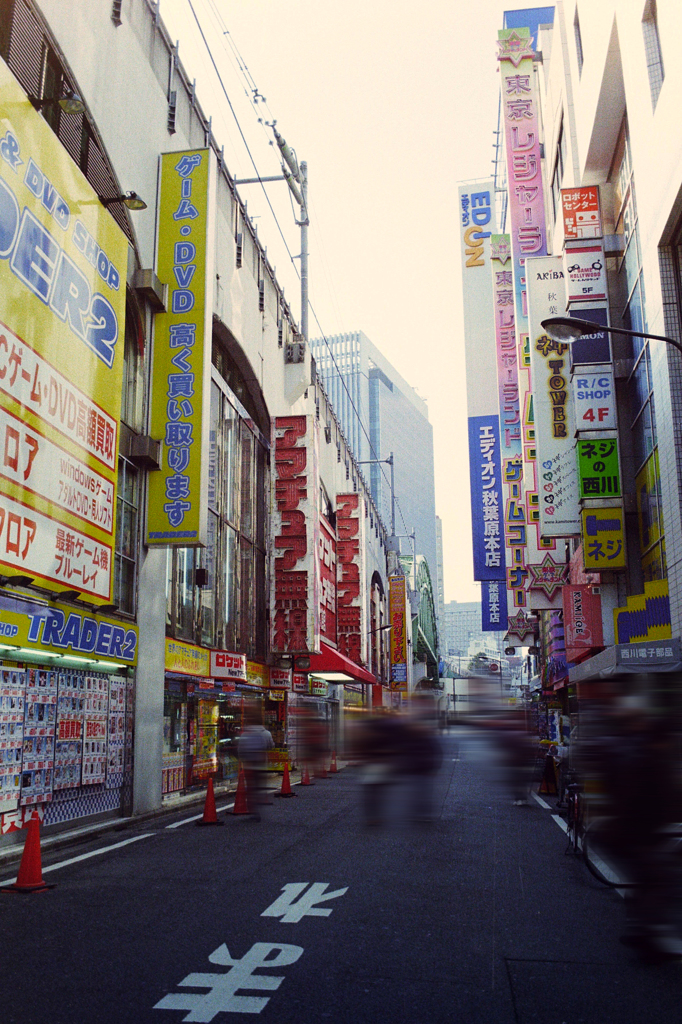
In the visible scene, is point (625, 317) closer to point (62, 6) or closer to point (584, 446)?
point (584, 446)

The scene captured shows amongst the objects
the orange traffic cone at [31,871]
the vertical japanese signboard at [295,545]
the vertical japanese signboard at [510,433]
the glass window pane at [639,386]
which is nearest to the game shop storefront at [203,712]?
the vertical japanese signboard at [295,545]

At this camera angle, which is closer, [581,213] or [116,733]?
[116,733]

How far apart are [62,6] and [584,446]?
14065mm

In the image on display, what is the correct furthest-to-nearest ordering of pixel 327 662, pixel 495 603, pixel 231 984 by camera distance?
pixel 495 603 → pixel 327 662 → pixel 231 984

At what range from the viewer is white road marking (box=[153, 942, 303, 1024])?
17.6 feet

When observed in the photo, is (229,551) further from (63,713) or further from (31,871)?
(31,871)

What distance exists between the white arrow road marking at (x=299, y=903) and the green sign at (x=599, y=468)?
13343mm

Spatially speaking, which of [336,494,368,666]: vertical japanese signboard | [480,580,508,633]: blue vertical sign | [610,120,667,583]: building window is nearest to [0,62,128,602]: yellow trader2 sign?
[610,120,667,583]: building window

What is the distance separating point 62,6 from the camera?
14.6 m

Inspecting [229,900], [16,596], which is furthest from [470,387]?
[229,900]

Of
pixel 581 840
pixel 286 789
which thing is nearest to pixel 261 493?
pixel 286 789

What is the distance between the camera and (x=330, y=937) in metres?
7.16

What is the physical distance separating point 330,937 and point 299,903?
135 cm

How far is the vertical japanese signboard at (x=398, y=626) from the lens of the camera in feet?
252
